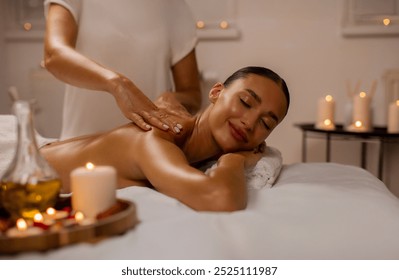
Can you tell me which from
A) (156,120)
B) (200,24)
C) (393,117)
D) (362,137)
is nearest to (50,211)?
(156,120)

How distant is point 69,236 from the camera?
0.45 metres

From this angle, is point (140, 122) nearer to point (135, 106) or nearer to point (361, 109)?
point (135, 106)

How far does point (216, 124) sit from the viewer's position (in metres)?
0.86

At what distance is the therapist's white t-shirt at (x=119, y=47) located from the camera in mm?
1045

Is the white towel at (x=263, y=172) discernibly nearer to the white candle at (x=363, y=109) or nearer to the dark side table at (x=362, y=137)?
the dark side table at (x=362, y=137)

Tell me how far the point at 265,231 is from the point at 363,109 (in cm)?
103

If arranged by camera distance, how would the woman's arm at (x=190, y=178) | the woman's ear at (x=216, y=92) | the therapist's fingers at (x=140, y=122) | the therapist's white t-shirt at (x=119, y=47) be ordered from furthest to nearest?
the therapist's white t-shirt at (x=119, y=47), the woman's ear at (x=216, y=92), the therapist's fingers at (x=140, y=122), the woman's arm at (x=190, y=178)

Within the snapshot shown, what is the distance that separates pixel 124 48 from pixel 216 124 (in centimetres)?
35

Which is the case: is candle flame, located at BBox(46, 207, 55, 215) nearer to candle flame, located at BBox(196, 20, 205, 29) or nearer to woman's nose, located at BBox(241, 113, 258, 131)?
woman's nose, located at BBox(241, 113, 258, 131)

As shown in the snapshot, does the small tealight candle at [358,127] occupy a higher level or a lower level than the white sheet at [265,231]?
lower

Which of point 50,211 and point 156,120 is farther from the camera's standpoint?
point 156,120

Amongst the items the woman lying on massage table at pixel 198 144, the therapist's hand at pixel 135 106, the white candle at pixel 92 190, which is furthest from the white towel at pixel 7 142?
the white candle at pixel 92 190

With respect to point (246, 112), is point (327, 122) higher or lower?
lower

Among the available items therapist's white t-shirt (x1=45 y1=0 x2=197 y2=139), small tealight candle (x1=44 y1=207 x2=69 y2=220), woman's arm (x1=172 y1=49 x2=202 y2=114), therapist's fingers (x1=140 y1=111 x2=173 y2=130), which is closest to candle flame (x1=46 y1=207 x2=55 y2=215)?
small tealight candle (x1=44 y1=207 x2=69 y2=220)
